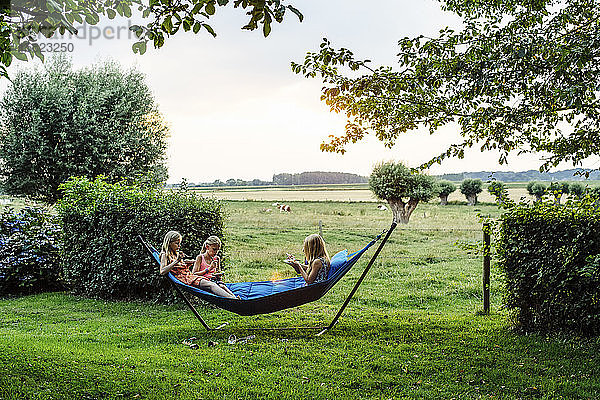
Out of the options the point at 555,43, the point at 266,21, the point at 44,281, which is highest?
the point at 555,43

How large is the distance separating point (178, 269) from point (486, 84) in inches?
139

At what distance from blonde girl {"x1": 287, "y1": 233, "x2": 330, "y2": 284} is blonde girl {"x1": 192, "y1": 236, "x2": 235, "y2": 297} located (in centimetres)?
84

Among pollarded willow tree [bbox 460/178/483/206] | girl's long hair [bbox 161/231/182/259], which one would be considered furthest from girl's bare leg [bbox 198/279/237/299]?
pollarded willow tree [bbox 460/178/483/206]

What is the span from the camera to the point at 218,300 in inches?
165

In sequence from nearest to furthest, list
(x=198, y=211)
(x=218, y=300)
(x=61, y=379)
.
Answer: (x=61, y=379)
(x=218, y=300)
(x=198, y=211)

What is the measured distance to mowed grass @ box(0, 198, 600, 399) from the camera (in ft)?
10.0

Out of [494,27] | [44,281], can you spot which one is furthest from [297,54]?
[44,281]

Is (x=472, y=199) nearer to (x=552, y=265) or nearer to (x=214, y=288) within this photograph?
(x=552, y=265)

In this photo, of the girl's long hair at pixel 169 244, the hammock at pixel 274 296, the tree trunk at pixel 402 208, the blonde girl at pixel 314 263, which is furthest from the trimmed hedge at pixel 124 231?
the tree trunk at pixel 402 208

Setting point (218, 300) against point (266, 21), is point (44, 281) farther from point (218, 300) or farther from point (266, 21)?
point (266, 21)

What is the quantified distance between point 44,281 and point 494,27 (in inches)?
294

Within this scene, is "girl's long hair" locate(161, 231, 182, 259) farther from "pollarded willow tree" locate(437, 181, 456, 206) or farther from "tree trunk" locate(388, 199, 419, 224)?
"pollarded willow tree" locate(437, 181, 456, 206)

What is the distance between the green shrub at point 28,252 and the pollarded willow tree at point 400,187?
16.0 metres

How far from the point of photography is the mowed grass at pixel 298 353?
305 cm
